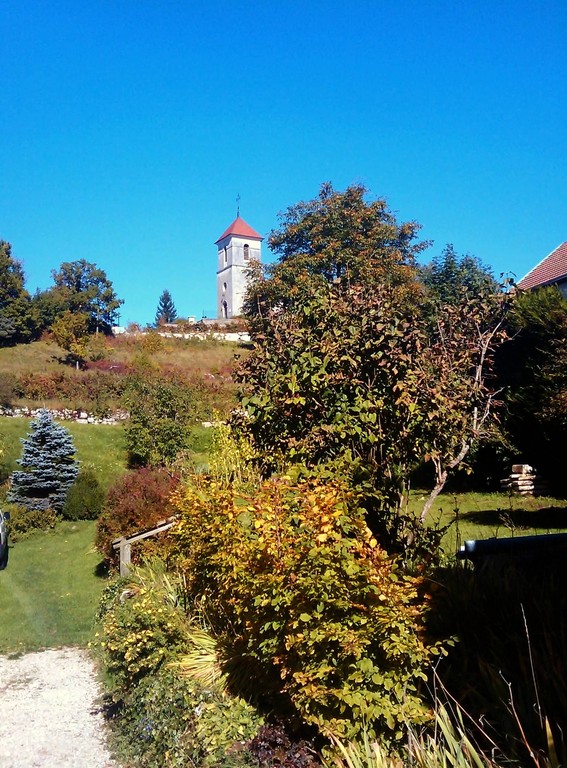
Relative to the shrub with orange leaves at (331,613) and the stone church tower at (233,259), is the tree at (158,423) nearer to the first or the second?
the shrub with orange leaves at (331,613)

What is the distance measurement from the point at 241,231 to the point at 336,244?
129 ft

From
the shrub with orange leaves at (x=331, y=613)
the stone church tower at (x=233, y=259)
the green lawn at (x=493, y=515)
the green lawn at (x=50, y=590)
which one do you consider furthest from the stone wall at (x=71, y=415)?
the stone church tower at (x=233, y=259)

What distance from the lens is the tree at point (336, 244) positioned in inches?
1094

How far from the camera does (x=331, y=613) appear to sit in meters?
3.58

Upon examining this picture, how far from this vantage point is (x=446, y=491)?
15891 mm

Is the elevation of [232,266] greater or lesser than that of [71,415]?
greater

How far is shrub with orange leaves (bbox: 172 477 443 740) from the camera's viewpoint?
11.3ft

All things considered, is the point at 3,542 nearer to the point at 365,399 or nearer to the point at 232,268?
the point at 365,399

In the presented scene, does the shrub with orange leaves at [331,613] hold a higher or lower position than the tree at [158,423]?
lower

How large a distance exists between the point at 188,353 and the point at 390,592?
34.2 meters

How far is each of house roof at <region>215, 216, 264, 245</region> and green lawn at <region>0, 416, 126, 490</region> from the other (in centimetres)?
4460

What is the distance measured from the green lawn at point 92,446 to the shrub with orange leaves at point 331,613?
1561 centimetres

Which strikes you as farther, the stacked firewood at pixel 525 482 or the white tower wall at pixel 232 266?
the white tower wall at pixel 232 266

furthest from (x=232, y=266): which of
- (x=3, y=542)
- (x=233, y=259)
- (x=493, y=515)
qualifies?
(x=493, y=515)
